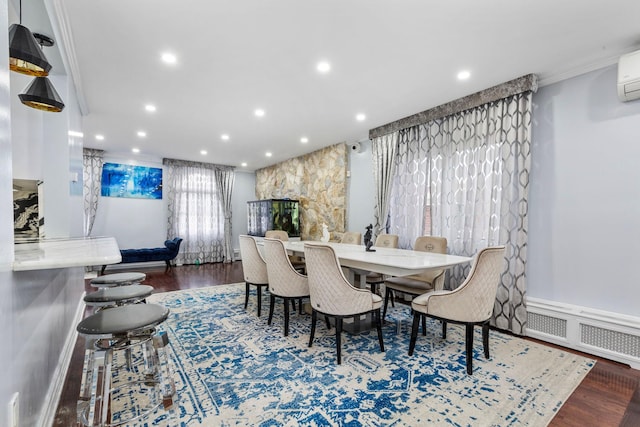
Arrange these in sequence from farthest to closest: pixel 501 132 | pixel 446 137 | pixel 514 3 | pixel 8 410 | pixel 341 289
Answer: pixel 446 137
pixel 501 132
pixel 341 289
pixel 514 3
pixel 8 410

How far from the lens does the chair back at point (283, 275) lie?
9.57ft

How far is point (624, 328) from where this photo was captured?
8.06ft

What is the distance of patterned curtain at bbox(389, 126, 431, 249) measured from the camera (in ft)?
13.6

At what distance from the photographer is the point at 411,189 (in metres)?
4.31

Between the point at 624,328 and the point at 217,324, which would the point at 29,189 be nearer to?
the point at 217,324

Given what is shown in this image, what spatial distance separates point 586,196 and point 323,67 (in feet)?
9.35

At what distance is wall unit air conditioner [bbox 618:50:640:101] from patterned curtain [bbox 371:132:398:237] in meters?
2.49

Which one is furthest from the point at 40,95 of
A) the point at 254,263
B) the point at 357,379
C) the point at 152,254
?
the point at 152,254

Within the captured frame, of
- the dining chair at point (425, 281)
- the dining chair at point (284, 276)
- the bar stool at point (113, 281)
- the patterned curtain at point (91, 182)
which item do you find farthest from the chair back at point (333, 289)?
the patterned curtain at point (91, 182)

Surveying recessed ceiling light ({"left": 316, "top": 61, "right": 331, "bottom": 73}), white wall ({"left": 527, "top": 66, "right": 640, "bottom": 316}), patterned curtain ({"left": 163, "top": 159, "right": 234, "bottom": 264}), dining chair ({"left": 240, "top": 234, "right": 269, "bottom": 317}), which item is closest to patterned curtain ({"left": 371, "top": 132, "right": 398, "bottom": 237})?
white wall ({"left": 527, "top": 66, "right": 640, "bottom": 316})

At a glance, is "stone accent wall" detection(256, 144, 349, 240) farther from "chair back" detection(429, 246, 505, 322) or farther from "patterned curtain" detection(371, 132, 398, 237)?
"chair back" detection(429, 246, 505, 322)

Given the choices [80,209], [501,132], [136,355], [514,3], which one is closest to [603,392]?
[501,132]

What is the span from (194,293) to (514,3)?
5.03 meters

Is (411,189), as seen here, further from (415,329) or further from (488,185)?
(415,329)
